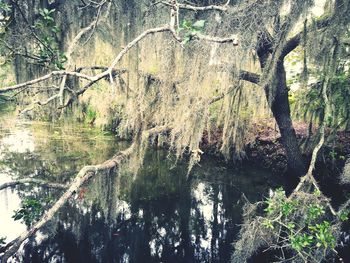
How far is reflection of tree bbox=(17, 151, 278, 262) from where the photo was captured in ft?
14.1

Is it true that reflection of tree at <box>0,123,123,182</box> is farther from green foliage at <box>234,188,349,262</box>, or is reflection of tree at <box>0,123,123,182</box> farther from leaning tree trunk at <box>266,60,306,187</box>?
green foliage at <box>234,188,349,262</box>

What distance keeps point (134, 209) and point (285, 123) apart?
9.94 feet

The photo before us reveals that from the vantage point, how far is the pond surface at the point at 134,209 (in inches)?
170

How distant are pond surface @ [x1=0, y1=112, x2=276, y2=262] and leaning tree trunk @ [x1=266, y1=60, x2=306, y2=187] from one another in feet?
2.18

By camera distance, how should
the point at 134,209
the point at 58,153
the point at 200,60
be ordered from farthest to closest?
the point at 58,153, the point at 134,209, the point at 200,60

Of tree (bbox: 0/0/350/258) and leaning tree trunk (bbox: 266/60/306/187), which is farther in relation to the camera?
leaning tree trunk (bbox: 266/60/306/187)

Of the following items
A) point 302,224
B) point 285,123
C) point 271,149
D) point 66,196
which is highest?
point 285,123

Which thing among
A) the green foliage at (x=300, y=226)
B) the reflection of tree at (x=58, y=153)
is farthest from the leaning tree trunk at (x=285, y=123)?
the reflection of tree at (x=58, y=153)

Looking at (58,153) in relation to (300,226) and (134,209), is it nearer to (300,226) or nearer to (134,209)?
(134,209)

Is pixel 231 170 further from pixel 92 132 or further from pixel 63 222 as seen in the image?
pixel 92 132

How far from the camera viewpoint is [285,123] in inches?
239

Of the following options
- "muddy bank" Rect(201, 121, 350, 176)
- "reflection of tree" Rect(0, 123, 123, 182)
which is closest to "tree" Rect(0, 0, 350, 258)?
"muddy bank" Rect(201, 121, 350, 176)

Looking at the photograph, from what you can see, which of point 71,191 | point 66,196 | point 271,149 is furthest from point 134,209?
point 271,149

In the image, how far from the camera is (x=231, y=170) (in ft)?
25.6
